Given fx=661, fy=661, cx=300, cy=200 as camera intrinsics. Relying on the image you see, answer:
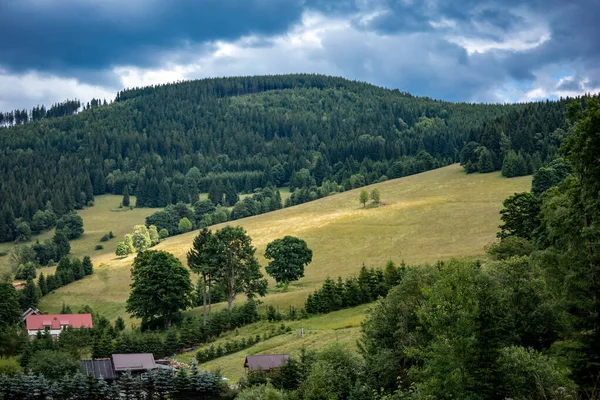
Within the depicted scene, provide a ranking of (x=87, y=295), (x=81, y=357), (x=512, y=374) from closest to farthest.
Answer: (x=512, y=374)
(x=81, y=357)
(x=87, y=295)

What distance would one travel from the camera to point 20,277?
135 meters

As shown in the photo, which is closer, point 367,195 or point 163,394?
point 163,394

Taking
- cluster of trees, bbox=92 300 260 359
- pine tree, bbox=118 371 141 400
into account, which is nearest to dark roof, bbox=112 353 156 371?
cluster of trees, bbox=92 300 260 359

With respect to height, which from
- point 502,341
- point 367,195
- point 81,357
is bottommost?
point 81,357

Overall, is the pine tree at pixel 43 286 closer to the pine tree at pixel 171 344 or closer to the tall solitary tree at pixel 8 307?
the tall solitary tree at pixel 8 307

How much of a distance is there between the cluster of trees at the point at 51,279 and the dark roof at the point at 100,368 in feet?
148

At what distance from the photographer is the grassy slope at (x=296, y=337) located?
64.4 meters

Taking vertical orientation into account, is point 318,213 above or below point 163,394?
above

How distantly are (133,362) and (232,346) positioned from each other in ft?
35.7

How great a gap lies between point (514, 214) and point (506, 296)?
43.7 meters

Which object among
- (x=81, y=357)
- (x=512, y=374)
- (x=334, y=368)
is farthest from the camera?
(x=81, y=357)

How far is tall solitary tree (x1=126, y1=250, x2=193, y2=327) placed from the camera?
9000 centimetres

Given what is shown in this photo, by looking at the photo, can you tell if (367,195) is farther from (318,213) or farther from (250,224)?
(250,224)

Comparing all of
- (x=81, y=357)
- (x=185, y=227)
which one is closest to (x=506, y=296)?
(x=81, y=357)
